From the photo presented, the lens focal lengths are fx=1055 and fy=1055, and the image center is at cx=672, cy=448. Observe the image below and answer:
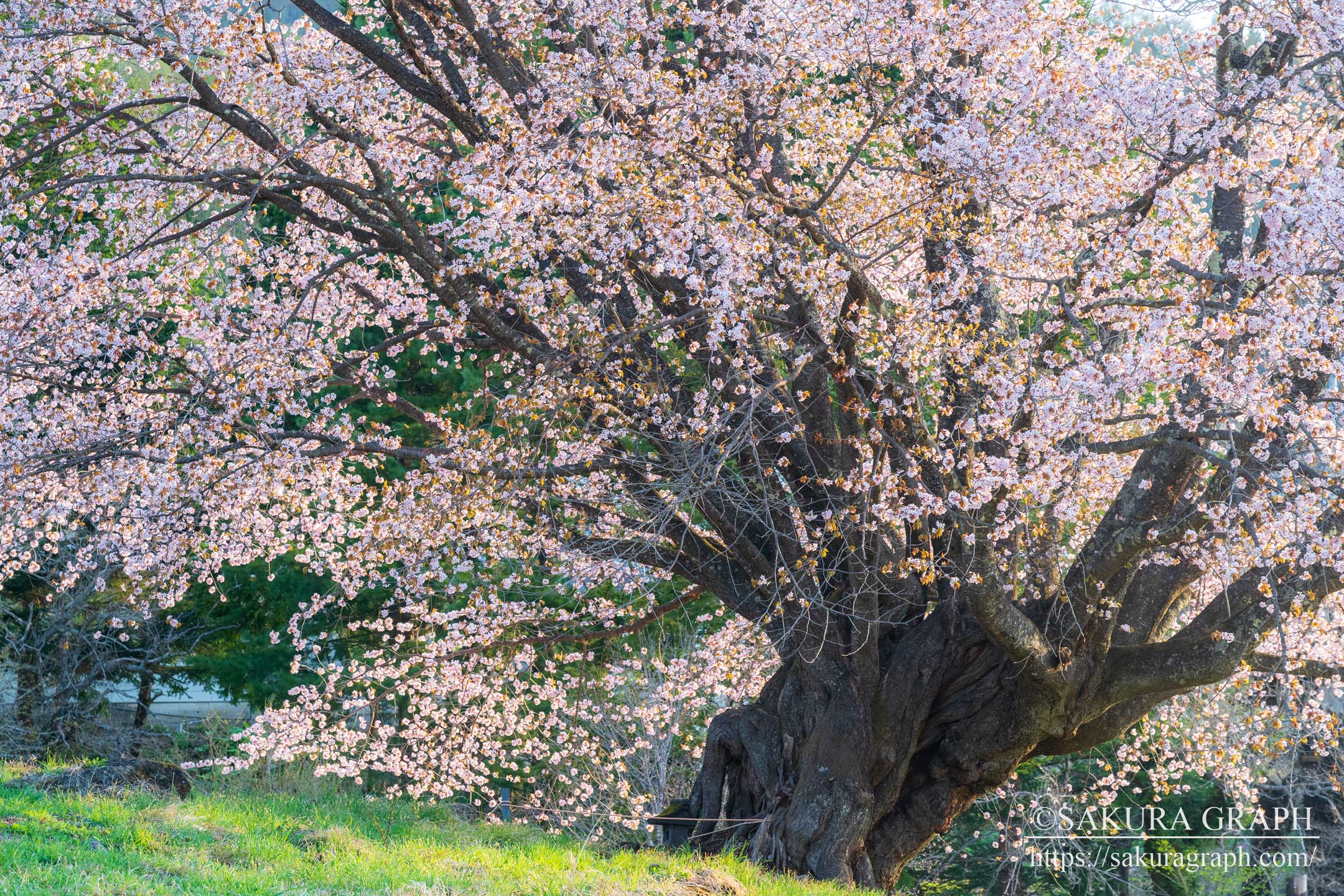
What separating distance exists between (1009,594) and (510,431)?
3.22 meters

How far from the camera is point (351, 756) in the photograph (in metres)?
12.7

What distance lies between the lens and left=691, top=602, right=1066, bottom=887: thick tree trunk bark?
7070 millimetres

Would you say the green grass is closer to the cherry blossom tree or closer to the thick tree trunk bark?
the thick tree trunk bark

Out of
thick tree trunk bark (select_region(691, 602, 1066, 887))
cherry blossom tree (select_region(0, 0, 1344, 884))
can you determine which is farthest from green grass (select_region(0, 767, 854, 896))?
cherry blossom tree (select_region(0, 0, 1344, 884))

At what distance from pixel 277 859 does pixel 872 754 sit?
3.94m

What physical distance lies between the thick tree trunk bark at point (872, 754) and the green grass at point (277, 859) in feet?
2.72

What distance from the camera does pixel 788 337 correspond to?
666 cm

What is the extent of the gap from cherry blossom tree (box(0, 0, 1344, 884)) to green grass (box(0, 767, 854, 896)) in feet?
5.44

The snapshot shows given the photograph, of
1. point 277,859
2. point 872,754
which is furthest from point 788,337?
point 277,859

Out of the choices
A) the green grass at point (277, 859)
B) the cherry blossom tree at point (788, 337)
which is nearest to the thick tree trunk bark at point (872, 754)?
the cherry blossom tree at point (788, 337)

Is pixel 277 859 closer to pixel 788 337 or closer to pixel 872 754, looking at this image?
pixel 872 754

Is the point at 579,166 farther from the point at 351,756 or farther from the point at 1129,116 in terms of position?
the point at 351,756

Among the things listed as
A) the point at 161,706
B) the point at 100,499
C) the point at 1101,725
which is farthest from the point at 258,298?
the point at 161,706

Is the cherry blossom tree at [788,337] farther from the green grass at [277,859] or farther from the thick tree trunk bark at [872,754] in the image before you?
the green grass at [277,859]
